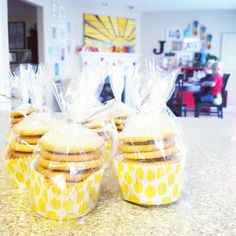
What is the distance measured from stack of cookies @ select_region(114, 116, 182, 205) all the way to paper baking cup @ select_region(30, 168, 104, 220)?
0.22ft

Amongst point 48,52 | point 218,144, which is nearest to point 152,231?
point 218,144

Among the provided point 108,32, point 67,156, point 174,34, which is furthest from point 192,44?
point 67,156

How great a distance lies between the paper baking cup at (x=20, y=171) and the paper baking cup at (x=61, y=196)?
0.10 meters

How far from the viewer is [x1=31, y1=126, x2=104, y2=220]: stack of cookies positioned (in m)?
0.61

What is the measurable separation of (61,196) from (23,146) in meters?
0.19

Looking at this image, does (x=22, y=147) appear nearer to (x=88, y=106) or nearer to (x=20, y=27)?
(x=88, y=106)

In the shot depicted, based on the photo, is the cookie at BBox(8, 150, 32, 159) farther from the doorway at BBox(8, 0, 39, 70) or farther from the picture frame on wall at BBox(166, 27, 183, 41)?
the picture frame on wall at BBox(166, 27, 183, 41)

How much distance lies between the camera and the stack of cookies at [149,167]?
0.66 m

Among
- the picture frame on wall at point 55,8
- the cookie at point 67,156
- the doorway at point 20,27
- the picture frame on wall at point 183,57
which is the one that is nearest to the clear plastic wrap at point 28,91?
the cookie at point 67,156

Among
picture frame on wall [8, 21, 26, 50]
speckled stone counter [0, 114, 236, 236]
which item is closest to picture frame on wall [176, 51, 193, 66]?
picture frame on wall [8, 21, 26, 50]

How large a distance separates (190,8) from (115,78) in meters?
7.36

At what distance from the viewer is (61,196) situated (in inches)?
23.7

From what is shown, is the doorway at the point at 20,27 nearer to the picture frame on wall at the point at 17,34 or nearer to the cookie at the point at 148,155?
the picture frame on wall at the point at 17,34

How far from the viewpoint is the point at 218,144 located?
4.23 ft
